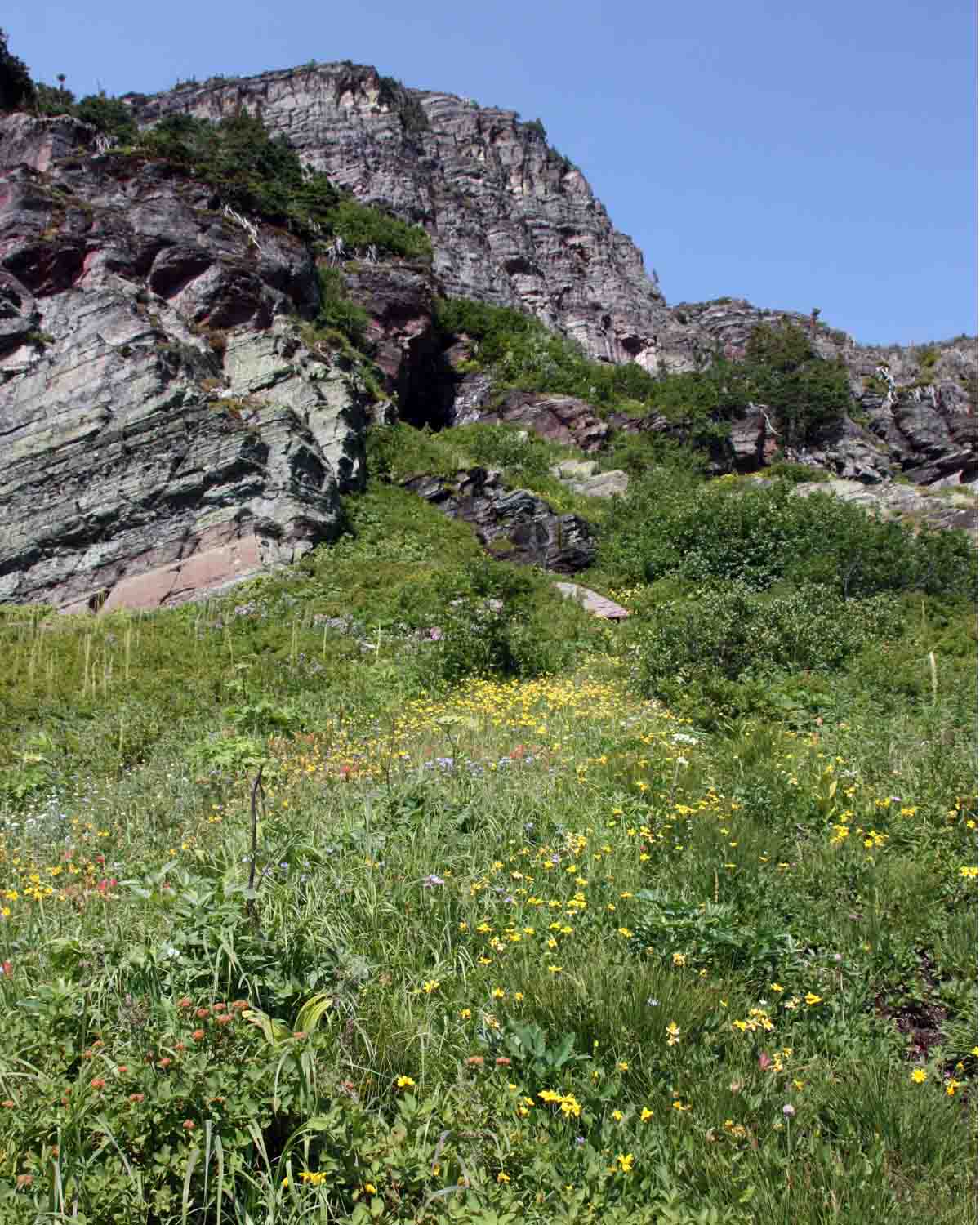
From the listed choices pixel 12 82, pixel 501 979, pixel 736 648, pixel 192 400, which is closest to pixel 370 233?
pixel 12 82

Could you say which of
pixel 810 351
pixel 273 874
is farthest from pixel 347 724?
pixel 810 351

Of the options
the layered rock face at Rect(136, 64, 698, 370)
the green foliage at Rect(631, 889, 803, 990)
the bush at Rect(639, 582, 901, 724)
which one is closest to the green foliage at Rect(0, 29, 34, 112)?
the layered rock face at Rect(136, 64, 698, 370)

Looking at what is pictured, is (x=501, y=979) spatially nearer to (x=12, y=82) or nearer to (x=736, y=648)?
(x=736, y=648)

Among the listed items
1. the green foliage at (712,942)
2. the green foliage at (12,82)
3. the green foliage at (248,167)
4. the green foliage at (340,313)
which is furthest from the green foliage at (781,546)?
the green foliage at (12,82)

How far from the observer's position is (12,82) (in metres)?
30.7

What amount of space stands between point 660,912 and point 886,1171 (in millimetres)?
1351

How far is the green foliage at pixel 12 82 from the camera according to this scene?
30.2m

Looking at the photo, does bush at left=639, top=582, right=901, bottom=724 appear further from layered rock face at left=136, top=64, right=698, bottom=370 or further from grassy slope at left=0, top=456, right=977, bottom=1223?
layered rock face at left=136, top=64, right=698, bottom=370

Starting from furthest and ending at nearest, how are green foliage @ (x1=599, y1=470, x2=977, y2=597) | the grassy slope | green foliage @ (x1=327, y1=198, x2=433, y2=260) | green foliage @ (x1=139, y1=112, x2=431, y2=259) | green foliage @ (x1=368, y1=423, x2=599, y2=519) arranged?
1. green foliage @ (x1=327, y1=198, x2=433, y2=260)
2. green foliage @ (x1=139, y1=112, x2=431, y2=259)
3. green foliage @ (x1=368, y1=423, x2=599, y2=519)
4. green foliage @ (x1=599, y1=470, x2=977, y2=597)
5. the grassy slope

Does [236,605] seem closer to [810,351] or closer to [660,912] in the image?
[660,912]

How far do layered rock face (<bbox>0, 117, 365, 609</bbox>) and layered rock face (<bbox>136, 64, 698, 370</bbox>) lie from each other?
23867 mm

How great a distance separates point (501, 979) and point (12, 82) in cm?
3874

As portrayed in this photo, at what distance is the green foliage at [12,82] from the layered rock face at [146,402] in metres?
7.40

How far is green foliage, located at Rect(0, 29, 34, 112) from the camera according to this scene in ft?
99.0
